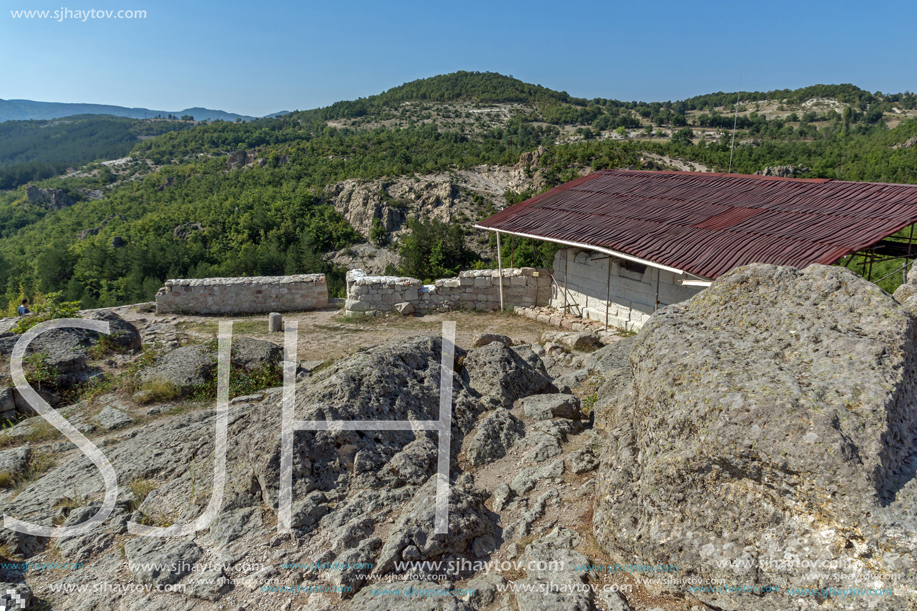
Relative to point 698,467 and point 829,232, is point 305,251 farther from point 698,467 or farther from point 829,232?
point 698,467

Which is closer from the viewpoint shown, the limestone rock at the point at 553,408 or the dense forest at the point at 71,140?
the limestone rock at the point at 553,408

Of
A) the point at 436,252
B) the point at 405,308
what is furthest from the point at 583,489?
the point at 436,252

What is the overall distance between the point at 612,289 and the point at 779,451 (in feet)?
28.3

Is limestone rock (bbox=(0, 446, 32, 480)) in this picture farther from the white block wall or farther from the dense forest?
the dense forest

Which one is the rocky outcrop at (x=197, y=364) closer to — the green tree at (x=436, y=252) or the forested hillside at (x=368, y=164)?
the forested hillside at (x=368, y=164)

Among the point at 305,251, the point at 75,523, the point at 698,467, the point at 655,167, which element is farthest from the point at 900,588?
the point at 655,167

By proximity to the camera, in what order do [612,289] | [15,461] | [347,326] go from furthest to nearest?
[347,326], [612,289], [15,461]

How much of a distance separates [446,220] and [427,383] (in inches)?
1222

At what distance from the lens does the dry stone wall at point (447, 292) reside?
11.9 m

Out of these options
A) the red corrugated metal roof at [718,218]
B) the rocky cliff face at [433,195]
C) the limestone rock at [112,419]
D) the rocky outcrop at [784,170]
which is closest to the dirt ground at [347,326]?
the red corrugated metal roof at [718,218]

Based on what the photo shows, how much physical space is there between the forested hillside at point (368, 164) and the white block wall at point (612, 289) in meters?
10.2

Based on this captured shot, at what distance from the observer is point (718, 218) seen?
9.59m

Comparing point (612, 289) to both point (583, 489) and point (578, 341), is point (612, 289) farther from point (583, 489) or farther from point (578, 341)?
point (583, 489)

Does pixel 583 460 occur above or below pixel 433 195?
below
